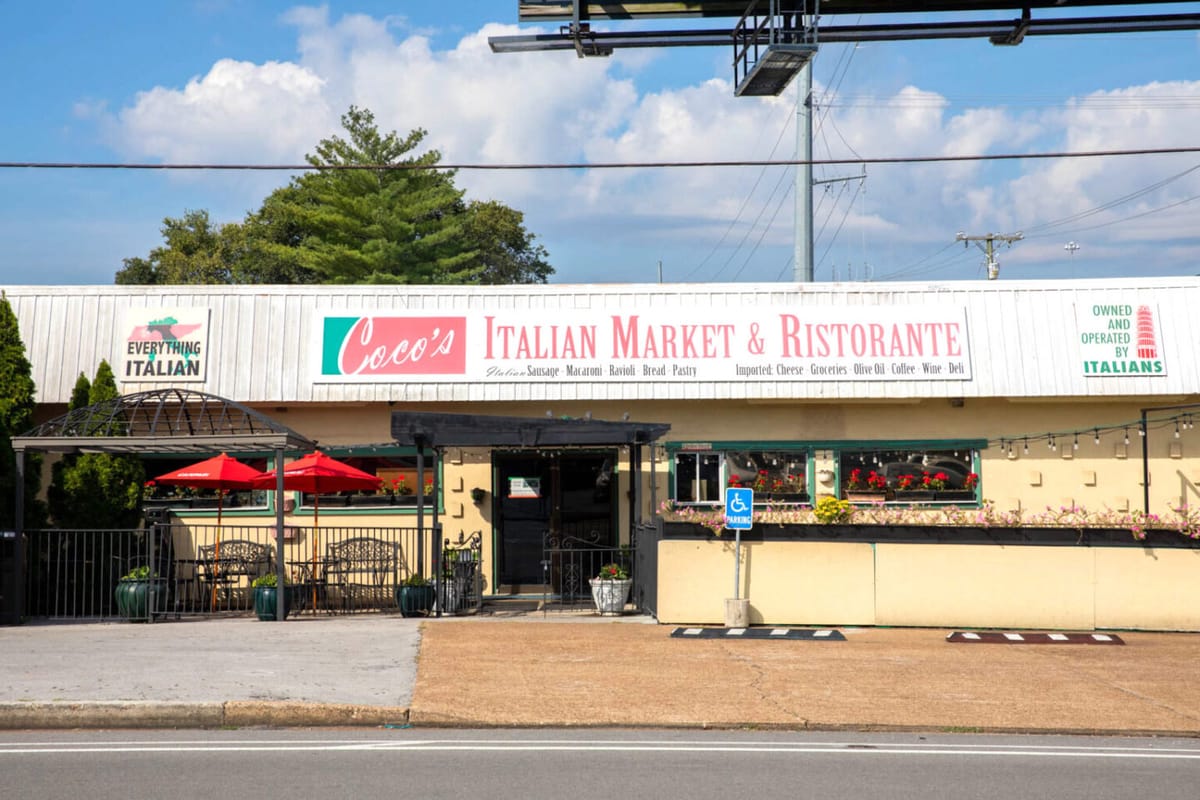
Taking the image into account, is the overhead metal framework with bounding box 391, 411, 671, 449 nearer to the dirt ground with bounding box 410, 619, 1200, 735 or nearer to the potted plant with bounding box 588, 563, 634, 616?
the potted plant with bounding box 588, 563, 634, 616

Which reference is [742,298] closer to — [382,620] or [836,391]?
[836,391]

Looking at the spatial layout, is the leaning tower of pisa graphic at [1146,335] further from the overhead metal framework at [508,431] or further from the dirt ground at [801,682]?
the overhead metal framework at [508,431]

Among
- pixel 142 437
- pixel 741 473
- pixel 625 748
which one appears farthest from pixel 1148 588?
pixel 142 437

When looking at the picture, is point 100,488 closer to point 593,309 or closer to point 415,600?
point 415,600

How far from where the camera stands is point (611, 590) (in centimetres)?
1831

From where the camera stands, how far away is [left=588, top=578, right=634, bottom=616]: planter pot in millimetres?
18312

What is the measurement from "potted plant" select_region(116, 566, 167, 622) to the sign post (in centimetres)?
813

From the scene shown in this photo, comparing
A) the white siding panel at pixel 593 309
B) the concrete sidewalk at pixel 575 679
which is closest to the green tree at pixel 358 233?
the white siding panel at pixel 593 309

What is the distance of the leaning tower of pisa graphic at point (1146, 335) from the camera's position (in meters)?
21.1

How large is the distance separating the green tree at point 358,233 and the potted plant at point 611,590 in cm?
3396

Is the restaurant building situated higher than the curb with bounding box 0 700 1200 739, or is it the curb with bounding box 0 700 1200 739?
the restaurant building

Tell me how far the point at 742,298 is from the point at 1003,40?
32.1 feet

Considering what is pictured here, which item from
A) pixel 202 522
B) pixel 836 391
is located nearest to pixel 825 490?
pixel 836 391

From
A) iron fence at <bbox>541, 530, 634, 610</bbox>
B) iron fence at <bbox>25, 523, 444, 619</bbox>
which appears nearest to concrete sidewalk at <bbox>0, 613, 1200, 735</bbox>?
iron fence at <bbox>25, 523, 444, 619</bbox>
